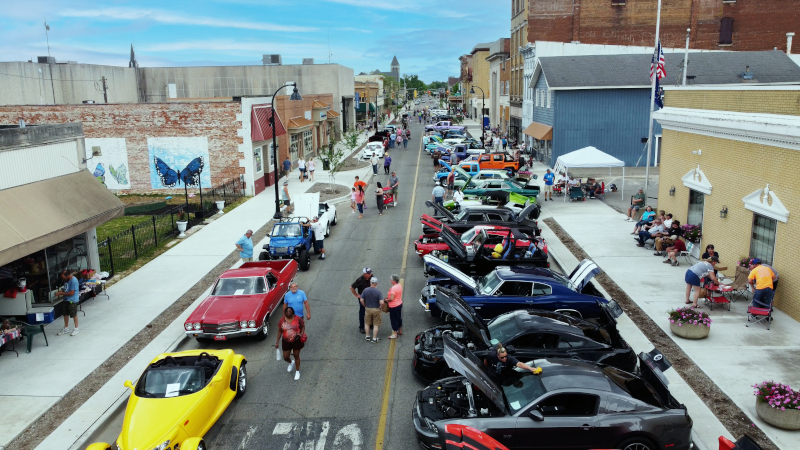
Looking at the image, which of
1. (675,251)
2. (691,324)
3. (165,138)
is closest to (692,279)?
(691,324)

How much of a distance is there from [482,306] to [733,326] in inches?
222

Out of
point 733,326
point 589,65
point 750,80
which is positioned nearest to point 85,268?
point 733,326

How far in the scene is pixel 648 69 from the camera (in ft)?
130

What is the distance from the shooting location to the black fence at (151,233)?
20016mm

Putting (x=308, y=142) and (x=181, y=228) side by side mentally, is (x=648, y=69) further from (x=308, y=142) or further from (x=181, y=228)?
(x=181, y=228)

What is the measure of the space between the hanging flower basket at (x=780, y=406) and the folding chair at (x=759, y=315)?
14.4 feet

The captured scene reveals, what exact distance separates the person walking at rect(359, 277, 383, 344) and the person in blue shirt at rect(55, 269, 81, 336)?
6.79 meters

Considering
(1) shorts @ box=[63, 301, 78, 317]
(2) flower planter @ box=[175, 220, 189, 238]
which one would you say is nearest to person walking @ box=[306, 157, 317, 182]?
(2) flower planter @ box=[175, 220, 189, 238]

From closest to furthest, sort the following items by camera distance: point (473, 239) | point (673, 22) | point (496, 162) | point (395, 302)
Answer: point (395, 302) < point (473, 239) < point (496, 162) < point (673, 22)

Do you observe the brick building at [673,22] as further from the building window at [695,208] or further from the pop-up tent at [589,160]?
the building window at [695,208]

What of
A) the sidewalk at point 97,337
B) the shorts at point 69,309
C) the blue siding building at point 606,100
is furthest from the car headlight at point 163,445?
the blue siding building at point 606,100

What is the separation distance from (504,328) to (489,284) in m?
2.63

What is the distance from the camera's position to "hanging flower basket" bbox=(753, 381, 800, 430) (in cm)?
909

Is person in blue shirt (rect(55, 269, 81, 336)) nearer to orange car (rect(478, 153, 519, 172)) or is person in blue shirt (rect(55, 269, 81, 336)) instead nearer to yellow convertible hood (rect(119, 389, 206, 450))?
yellow convertible hood (rect(119, 389, 206, 450))
